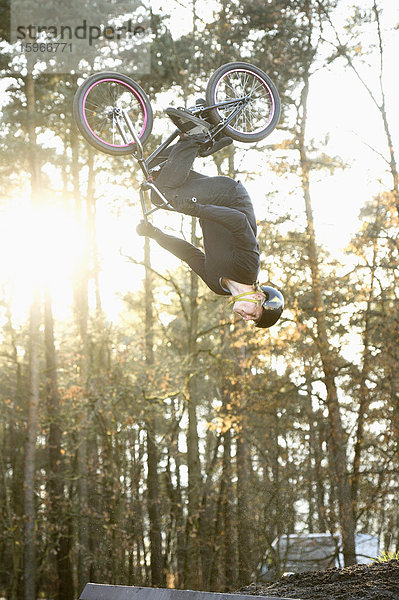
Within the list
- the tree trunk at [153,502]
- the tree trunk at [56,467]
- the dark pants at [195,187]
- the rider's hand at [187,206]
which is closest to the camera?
the rider's hand at [187,206]

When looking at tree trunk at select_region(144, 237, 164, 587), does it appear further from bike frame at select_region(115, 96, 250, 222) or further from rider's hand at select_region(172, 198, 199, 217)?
rider's hand at select_region(172, 198, 199, 217)

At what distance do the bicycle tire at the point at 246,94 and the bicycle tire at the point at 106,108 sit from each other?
0.60 meters

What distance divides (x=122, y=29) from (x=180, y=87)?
1769 millimetres

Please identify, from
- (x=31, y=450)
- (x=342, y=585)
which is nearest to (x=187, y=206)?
(x=342, y=585)

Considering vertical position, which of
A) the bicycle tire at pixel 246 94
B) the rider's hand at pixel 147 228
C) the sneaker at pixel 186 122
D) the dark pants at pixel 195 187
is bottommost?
the rider's hand at pixel 147 228

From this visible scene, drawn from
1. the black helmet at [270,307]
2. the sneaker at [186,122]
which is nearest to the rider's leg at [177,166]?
the sneaker at [186,122]

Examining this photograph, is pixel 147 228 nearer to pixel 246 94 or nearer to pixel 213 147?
pixel 213 147

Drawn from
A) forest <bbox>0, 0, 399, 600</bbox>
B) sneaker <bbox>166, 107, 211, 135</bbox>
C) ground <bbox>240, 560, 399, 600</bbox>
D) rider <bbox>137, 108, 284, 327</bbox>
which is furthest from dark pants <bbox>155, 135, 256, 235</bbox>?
forest <bbox>0, 0, 399, 600</bbox>

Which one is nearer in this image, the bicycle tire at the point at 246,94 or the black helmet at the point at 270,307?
the black helmet at the point at 270,307

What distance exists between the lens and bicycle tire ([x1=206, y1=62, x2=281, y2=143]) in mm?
5246

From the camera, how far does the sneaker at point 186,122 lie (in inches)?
191

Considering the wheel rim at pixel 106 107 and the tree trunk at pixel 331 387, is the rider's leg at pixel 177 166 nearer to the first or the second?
the wheel rim at pixel 106 107

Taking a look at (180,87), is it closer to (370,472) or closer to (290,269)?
(290,269)

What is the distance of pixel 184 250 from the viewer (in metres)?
5.05
